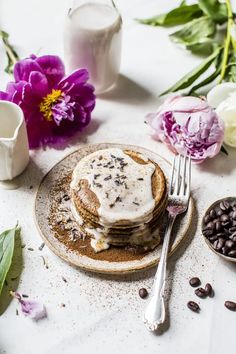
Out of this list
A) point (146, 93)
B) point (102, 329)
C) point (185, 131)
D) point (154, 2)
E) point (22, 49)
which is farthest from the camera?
point (154, 2)

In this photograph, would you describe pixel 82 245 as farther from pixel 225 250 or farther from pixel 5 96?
pixel 5 96

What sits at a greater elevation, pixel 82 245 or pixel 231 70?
pixel 231 70

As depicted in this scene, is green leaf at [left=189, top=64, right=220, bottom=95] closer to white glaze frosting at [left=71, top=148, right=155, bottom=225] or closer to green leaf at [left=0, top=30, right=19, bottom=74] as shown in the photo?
white glaze frosting at [left=71, top=148, right=155, bottom=225]

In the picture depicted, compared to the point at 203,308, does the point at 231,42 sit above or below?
above

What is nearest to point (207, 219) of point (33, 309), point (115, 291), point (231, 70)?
point (115, 291)

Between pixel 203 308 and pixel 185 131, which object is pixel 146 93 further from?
pixel 203 308

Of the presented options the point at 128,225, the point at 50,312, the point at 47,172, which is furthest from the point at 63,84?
the point at 50,312

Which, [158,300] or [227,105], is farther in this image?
[227,105]
